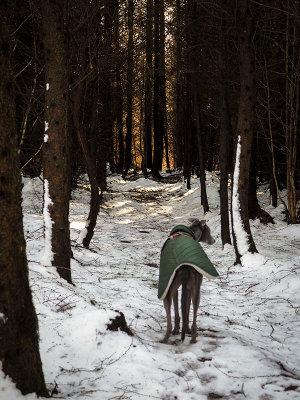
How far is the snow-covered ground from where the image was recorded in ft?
10.3

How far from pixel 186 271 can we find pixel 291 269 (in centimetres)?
398

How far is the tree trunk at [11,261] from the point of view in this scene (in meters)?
2.41

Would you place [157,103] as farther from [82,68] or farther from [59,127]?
[59,127]

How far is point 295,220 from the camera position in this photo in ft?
38.5

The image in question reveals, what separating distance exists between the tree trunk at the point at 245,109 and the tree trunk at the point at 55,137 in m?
4.62

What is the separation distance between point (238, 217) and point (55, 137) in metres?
5.08

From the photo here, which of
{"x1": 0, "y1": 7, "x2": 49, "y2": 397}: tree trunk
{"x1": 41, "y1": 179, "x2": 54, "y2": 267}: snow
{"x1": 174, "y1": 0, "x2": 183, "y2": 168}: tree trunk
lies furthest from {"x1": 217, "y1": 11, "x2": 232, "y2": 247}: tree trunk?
{"x1": 0, "y1": 7, "x2": 49, "y2": 397}: tree trunk

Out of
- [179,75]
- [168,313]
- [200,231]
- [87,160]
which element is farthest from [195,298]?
[179,75]

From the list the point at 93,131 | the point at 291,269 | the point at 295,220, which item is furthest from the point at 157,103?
the point at 291,269

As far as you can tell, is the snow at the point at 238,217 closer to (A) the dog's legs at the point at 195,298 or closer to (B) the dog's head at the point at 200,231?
(B) the dog's head at the point at 200,231

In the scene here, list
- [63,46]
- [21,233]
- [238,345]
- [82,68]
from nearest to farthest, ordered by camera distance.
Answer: [21,233] < [238,345] < [63,46] < [82,68]

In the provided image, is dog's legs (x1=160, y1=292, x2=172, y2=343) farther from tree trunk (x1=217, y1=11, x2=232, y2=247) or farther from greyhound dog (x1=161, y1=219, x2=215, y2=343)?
tree trunk (x1=217, y1=11, x2=232, y2=247)

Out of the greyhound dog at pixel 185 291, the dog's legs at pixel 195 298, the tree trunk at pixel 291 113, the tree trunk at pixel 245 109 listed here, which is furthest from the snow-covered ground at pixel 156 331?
the tree trunk at pixel 291 113

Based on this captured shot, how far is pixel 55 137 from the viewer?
17.8ft
